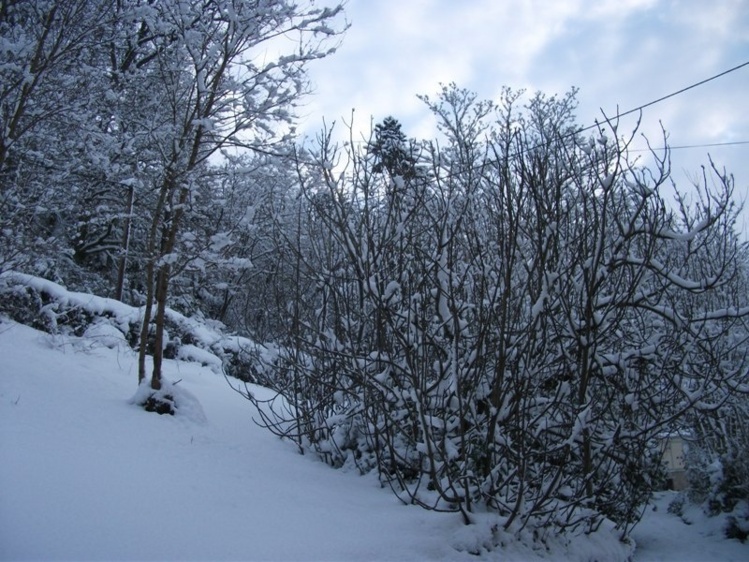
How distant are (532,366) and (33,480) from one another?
10.7ft

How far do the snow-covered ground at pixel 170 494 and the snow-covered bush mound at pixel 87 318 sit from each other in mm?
1048

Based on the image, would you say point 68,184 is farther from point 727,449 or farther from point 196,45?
point 727,449

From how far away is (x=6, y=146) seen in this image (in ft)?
17.1

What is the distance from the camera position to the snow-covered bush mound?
22.6 ft

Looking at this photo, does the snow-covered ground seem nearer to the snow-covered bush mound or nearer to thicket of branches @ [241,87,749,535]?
thicket of branches @ [241,87,749,535]

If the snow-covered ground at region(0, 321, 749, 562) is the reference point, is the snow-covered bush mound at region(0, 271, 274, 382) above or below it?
above

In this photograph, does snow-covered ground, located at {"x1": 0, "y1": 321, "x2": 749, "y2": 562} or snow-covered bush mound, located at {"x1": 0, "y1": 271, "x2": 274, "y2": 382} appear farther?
snow-covered bush mound, located at {"x1": 0, "y1": 271, "x2": 274, "y2": 382}

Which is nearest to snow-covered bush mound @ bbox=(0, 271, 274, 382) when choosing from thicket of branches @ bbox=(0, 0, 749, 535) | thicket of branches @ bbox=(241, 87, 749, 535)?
thicket of branches @ bbox=(0, 0, 749, 535)

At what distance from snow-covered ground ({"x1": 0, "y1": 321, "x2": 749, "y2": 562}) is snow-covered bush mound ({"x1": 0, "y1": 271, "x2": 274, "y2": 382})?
1048 millimetres

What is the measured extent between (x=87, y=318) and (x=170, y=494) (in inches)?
219

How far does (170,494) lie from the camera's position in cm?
337

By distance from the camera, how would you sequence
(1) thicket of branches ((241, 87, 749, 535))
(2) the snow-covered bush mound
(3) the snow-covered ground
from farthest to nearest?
(2) the snow-covered bush mound, (1) thicket of branches ((241, 87, 749, 535)), (3) the snow-covered ground

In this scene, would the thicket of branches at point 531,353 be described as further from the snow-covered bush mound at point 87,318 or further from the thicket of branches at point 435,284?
the snow-covered bush mound at point 87,318

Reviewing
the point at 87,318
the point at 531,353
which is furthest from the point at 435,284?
the point at 87,318
